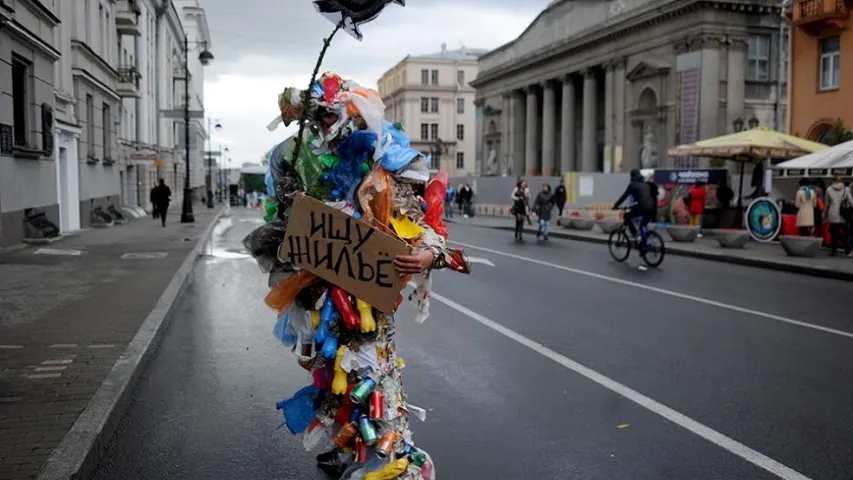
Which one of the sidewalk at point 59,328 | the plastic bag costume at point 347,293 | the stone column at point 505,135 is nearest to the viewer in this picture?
the plastic bag costume at point 347,293

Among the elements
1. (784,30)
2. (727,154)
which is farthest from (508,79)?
(727,154)

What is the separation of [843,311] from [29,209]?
1613 cm

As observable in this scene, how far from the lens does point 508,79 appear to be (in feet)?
214

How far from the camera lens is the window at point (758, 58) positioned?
137 feet

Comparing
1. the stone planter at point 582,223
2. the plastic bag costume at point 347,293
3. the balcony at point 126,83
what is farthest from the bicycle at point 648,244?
the balcony at point 126,83

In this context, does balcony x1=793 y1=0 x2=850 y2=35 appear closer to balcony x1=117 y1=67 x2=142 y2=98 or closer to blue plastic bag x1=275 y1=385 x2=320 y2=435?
balcony x1=117 y1=67 x2=142 y2=98

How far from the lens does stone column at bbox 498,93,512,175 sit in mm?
66062

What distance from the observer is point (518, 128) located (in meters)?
65.4

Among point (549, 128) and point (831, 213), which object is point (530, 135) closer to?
point (549, 128)

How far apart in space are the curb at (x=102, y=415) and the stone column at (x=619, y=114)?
139ft

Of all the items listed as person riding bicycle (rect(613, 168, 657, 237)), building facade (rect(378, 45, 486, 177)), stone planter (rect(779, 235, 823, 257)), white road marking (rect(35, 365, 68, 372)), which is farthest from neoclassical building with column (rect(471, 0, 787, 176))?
building facade (rect(378, 45, 486, 177))

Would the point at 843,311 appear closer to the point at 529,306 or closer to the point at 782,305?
the point at 782,305

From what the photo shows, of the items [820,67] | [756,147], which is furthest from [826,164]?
[820,67]

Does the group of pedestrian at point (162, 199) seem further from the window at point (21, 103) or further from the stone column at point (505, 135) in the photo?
the stone column at point (505, 135)
